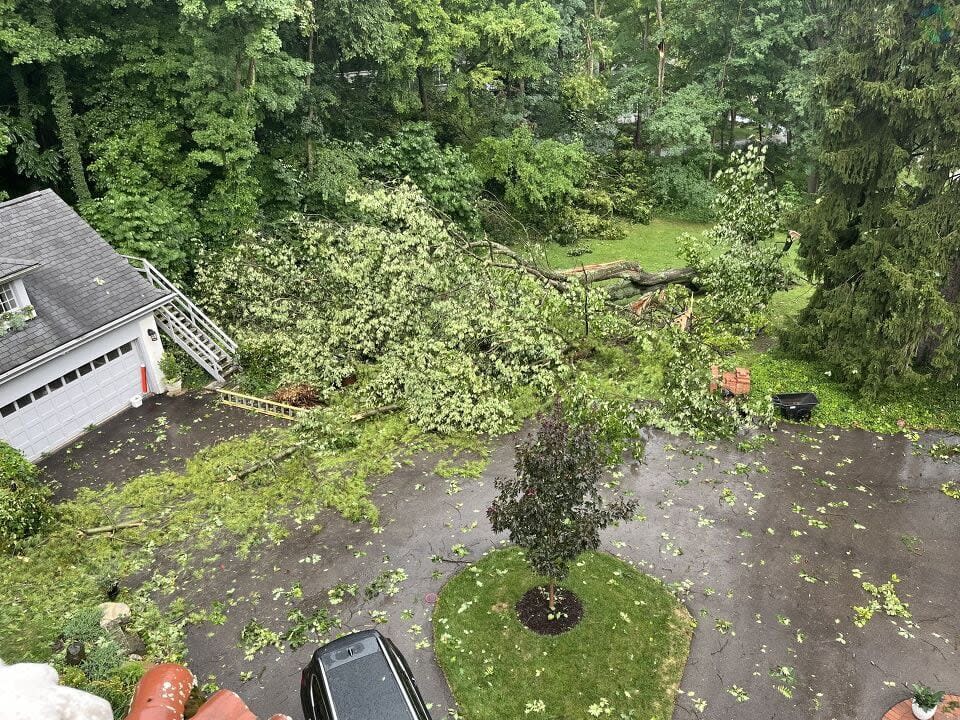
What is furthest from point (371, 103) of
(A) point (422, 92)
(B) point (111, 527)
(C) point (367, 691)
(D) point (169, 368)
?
(C) point (367, 691)

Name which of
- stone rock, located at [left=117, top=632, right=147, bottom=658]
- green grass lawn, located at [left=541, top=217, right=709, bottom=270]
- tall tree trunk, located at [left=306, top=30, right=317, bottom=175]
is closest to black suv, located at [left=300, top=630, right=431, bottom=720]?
stone rock, located at [left=117, top=632, right=147, bottom=658]

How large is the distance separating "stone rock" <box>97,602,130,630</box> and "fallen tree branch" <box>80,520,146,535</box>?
84.7 inches

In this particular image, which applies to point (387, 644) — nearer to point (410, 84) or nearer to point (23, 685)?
point (23, 685)

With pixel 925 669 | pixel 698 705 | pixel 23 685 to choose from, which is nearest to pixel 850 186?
pixel 925 669

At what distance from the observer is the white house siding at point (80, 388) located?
47.6 ft

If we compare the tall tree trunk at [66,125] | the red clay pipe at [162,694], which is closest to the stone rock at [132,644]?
the red clay pipe at [162,694]

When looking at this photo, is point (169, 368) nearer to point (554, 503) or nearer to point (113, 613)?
point (113, 613)

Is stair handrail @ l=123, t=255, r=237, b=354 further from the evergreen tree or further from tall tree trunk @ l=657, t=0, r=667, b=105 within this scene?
tall tree trunk @ l=657, t=0, r=667, b=105

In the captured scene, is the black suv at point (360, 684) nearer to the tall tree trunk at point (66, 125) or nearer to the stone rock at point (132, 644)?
the stone rock at point (132, 644)

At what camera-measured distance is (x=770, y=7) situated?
28078 mm

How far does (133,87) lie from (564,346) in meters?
14.5

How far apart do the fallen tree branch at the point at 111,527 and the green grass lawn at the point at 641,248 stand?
1633 cm

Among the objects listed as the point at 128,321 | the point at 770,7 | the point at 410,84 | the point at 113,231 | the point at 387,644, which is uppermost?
the point at 770,7

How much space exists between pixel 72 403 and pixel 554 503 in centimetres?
1269
